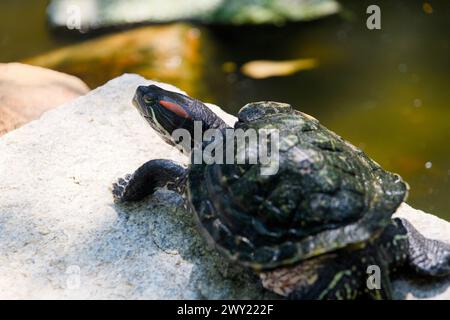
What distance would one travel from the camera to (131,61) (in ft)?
23.1

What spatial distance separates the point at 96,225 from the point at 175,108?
902 mm

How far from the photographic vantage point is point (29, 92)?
16.9ft

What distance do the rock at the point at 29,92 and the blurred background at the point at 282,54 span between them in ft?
4.11

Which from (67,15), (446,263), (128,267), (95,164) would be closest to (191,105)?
(95,164)

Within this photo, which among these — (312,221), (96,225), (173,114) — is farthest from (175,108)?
(312,221)

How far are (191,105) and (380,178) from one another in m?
1.31

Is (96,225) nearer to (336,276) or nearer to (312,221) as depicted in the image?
(312,221)

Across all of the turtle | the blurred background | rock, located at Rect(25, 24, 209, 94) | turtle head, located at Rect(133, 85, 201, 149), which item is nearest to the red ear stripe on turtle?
turtle head, located at Rect(133, 85, 201, 149)

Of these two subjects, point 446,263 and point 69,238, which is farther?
point 69,238

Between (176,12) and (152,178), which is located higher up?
(176,12)

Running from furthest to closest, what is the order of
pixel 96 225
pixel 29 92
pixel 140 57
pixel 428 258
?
pixel 140 57 → pixel 29 92 → pixel 96 225 → pixel 428 258

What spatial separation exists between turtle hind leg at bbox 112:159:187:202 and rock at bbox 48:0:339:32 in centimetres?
463

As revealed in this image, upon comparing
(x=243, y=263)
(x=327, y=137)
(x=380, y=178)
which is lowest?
(x=243, y=263)

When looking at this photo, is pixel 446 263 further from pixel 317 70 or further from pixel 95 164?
pixel 317 70
